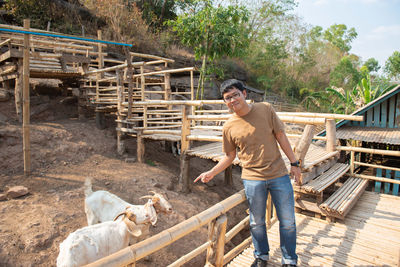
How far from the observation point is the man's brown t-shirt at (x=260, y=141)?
7.30 ft

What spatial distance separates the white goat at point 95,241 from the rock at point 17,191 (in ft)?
9.12

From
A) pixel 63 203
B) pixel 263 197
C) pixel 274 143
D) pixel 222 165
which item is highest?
pixel 274 143

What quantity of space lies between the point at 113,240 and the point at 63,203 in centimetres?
234

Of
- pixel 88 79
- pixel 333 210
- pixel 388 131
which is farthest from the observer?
pixel 88 79

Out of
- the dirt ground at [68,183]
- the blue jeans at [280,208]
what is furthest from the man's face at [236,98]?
the dirt ground at [68,183]

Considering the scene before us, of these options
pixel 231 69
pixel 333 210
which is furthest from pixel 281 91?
pixel 333 210

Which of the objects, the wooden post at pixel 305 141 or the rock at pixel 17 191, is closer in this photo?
the wooden post at pixel 305 141

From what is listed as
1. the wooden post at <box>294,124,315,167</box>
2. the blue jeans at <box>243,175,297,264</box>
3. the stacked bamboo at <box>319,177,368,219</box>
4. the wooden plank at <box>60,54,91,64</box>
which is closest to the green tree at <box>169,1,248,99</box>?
the wooden plank at <box>60,54,91,64</box>

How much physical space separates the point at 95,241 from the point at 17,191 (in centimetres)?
297

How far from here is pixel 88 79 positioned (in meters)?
8.73

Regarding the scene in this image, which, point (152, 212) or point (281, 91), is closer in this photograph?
point (152, 212)

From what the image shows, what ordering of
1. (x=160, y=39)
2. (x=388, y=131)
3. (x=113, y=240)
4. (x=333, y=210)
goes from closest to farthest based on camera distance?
(x=113, y=240) < (x=333, y=210) < (x=388, y=131) < (x=160, y=39)

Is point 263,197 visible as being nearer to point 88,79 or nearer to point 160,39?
point 88,79

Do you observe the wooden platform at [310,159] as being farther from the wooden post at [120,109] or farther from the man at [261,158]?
the wooden post at [120,109]
